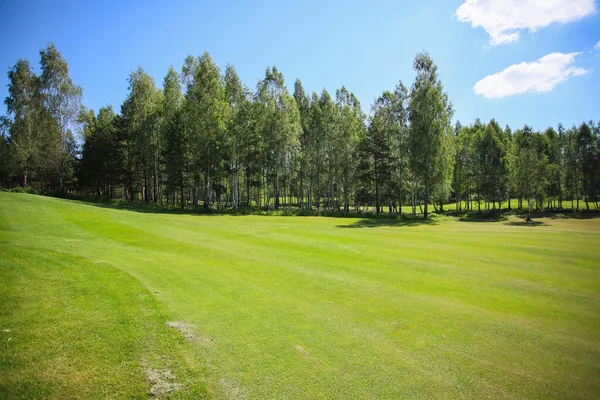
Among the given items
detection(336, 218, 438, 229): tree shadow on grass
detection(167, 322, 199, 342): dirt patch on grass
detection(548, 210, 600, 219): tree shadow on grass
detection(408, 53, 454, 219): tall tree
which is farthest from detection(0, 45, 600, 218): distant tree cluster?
detection(167, 322, 199, 342): dirt patch on grass

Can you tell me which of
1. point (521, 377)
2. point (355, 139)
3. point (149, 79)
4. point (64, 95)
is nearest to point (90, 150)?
point (64, 95)

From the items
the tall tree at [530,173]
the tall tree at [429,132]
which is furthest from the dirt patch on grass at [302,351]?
the tall tree at [530,173]

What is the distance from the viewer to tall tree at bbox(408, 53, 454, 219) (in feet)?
160

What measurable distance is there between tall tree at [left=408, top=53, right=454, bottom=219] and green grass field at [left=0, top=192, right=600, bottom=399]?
3525 cm

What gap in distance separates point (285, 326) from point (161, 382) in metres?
3.26

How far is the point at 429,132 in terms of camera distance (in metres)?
48.8

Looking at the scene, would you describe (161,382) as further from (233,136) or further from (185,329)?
(233,136)

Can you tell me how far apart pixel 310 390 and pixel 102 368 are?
3.81m

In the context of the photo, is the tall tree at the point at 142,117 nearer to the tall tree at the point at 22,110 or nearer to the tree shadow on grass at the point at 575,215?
the tall tree at the point at 22,110

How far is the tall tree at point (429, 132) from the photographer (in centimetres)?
4884

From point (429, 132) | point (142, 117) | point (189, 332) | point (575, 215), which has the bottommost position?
point (575, 215)

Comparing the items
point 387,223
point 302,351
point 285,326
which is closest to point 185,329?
point 285,326

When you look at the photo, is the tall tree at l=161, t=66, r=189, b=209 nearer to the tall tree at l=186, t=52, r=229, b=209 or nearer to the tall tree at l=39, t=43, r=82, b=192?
the tall tree at l=186, t=52, r=229, b=209

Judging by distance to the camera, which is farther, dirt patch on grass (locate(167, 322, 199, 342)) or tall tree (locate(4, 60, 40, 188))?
tall tree (locate(4, 60, 40, 188))
